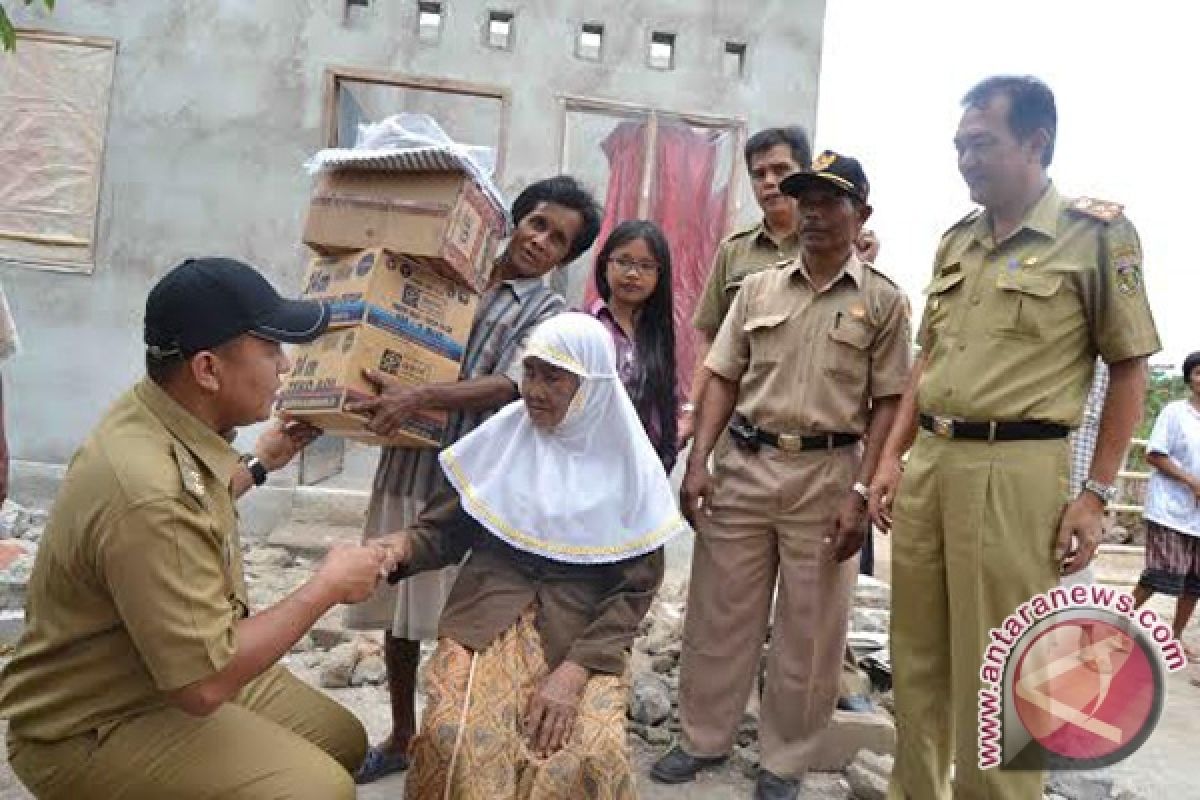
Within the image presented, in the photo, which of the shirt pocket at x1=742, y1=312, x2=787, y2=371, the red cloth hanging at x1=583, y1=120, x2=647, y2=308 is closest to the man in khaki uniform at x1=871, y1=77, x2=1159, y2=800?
the shirt pocket at x1=742, y1=312, x2=787, y2=371

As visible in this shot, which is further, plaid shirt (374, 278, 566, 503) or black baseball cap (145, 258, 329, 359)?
plaid shirt (374, 278, 566, 503)

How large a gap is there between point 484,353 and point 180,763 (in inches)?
63.6

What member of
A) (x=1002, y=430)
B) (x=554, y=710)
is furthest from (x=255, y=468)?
(x=1002, y=430)

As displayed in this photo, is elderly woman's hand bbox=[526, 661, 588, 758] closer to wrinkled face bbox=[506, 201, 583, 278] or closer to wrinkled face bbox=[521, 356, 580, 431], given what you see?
wrinkled face bbox=[521, 356, 580, 431]

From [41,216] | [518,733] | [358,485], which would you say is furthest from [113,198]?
[518,733]

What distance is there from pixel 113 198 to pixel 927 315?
5.72m

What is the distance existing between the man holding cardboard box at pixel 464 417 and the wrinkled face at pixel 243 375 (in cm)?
105

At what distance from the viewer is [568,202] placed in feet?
10.2

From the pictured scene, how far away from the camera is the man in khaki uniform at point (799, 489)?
315cm

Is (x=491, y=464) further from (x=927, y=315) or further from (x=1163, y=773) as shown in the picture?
(x=1163, y=773)

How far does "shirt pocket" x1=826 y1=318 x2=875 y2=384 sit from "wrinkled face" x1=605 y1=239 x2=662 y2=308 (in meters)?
0.84

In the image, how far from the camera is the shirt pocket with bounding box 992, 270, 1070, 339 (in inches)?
99.2

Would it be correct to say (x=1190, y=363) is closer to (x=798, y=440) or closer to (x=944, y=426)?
(x=798, y=440)

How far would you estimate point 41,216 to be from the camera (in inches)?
243
